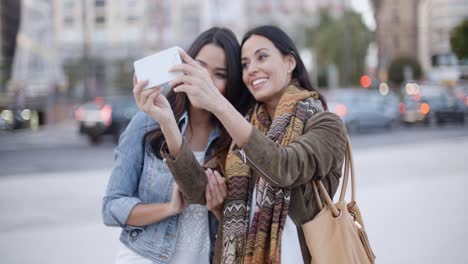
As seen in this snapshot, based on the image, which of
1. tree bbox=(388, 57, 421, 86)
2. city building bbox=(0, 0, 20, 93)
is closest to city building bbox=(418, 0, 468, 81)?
tree bbox=(388, 57, 421, 86)

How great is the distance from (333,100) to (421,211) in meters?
15.6

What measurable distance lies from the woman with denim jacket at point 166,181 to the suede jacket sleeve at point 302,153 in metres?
0.39

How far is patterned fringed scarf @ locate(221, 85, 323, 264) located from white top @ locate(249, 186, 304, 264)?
0.03m

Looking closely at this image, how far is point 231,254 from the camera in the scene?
6.14 feet

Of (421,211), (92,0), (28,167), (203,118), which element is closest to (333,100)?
(28,167)

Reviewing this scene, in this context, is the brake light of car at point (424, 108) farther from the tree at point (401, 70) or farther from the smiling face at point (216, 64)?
the tree at point (401, 70)

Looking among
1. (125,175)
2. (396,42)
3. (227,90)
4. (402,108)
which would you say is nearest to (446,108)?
(402,108)

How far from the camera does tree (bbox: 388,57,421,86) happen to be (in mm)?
56375

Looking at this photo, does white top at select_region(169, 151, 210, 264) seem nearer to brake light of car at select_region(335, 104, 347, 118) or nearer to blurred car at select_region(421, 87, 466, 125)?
brake light of car at select_region(335, 104, 347, 118)

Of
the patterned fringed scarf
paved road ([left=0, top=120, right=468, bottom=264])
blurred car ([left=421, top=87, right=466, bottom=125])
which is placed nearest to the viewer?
the patterned fringed scarf

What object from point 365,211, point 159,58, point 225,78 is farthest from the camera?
point 365,211

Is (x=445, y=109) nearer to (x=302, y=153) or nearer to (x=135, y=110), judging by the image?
(x=135, y=110)

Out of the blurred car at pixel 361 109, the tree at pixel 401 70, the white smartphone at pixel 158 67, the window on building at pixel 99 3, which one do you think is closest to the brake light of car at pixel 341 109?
the blurred car at pixel 361 109

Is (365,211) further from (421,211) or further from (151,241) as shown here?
(151,241)
